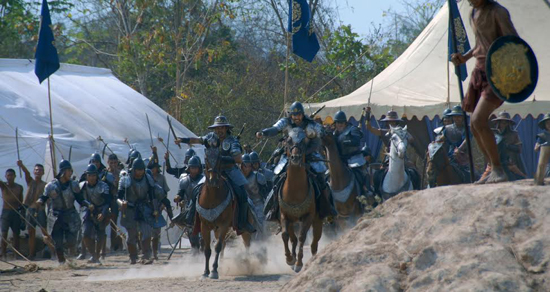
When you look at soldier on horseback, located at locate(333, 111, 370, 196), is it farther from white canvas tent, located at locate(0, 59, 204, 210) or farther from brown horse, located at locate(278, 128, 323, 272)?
white canvas tent, located at locate(0, 59, 204, 210)

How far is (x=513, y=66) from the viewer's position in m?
7.07

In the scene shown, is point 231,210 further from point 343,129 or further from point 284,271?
point 343,129

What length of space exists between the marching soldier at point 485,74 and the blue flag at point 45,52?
506 inches

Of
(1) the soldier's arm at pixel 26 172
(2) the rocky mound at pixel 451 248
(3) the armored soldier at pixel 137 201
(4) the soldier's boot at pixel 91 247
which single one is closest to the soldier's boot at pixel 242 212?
(3) the armored soldier at pixel 137 201

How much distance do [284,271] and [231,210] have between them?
133 cm

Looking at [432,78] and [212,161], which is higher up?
[432,78]

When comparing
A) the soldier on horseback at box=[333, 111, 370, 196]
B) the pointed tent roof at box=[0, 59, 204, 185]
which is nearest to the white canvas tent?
the pointed tent roof at box=[0, 59, 204, 185]

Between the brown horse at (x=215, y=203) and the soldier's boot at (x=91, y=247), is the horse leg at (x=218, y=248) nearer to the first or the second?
the brown horse at (x=215, y=203)

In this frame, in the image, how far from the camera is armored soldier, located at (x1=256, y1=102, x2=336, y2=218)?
1255cm

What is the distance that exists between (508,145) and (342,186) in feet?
10.9

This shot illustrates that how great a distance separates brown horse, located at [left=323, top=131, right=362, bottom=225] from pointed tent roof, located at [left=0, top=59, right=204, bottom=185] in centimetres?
829

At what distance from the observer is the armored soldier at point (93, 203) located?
54.5ft

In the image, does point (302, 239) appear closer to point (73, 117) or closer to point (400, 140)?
point (400, 140)

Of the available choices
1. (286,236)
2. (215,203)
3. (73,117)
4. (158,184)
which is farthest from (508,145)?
(73,117)
